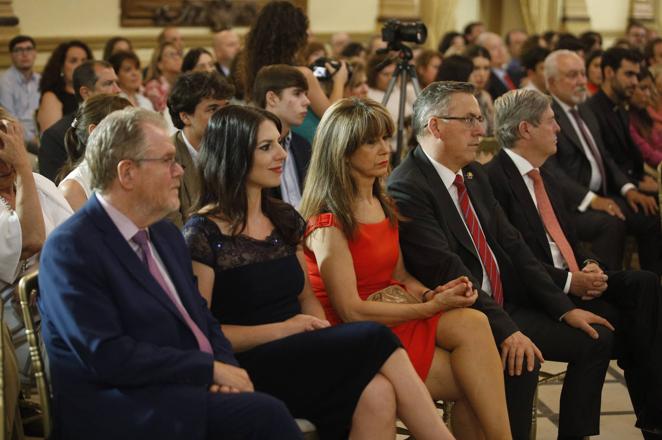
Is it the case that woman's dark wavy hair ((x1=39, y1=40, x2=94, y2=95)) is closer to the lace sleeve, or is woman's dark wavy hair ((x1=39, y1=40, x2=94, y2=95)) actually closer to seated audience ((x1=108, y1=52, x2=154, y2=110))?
seated audience ((x1=108, y1=52, x2=154, y2=110))

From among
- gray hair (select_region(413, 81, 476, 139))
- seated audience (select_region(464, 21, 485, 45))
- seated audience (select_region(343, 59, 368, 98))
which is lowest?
seated audience (select_region(464, 21, 485, 45))

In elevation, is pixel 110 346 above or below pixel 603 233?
above

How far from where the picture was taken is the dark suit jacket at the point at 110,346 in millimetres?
2189

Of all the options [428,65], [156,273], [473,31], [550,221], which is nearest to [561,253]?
[550,221]

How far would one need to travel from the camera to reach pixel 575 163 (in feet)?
16.4

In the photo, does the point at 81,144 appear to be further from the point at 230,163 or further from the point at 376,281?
the point at 376,281

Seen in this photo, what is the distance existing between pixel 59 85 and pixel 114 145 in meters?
3.78

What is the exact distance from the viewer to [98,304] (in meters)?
2.19

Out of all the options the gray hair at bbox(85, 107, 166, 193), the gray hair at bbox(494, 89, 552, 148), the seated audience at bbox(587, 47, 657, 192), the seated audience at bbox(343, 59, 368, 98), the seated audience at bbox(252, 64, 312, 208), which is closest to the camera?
the gray hair at bbox(85, 107, 166, 193)

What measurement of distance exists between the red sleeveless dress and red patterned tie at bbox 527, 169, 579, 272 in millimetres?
799

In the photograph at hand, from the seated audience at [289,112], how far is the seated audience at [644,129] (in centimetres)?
226

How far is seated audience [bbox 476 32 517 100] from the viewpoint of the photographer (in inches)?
→ 307

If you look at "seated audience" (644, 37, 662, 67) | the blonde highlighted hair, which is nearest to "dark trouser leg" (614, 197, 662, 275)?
the blonde highlighted hair

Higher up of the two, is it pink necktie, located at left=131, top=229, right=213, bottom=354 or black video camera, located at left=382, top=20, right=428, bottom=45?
black video camera, located at left=382, top=20, right=428, bottom=45
